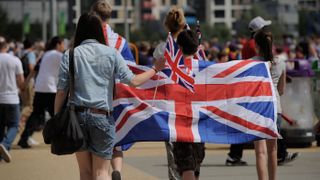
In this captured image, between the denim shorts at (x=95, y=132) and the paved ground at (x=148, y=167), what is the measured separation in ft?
13.6

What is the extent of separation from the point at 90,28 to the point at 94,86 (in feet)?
1.53

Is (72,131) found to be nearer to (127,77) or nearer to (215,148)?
(127,77)

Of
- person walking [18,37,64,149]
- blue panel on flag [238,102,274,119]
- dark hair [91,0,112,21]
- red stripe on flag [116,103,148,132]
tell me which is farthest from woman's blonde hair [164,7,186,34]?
person walking [18,37,64,149]

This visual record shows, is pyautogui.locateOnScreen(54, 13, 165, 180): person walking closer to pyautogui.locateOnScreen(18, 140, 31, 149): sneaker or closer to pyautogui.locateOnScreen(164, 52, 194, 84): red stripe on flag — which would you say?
pyautogui.locateOnScreen(164, 52, 194, 84): red stripe on flag

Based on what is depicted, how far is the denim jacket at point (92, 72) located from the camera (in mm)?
8055

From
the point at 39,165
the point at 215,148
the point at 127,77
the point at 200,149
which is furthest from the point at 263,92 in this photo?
the point at 215,148

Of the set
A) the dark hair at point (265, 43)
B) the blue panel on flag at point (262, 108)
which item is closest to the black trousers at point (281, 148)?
the dark hair at point (265, 43)

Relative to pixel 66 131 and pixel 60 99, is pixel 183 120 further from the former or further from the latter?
pixel 66 131

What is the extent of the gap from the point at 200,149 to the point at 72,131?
5.71 ft

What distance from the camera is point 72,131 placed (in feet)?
25.9

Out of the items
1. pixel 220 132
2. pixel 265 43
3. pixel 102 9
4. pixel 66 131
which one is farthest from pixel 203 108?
pixel 66 131

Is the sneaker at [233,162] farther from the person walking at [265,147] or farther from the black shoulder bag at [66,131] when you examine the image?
the black shoulder bag at [66,131]

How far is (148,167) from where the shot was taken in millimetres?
13539

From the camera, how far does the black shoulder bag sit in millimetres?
7898
